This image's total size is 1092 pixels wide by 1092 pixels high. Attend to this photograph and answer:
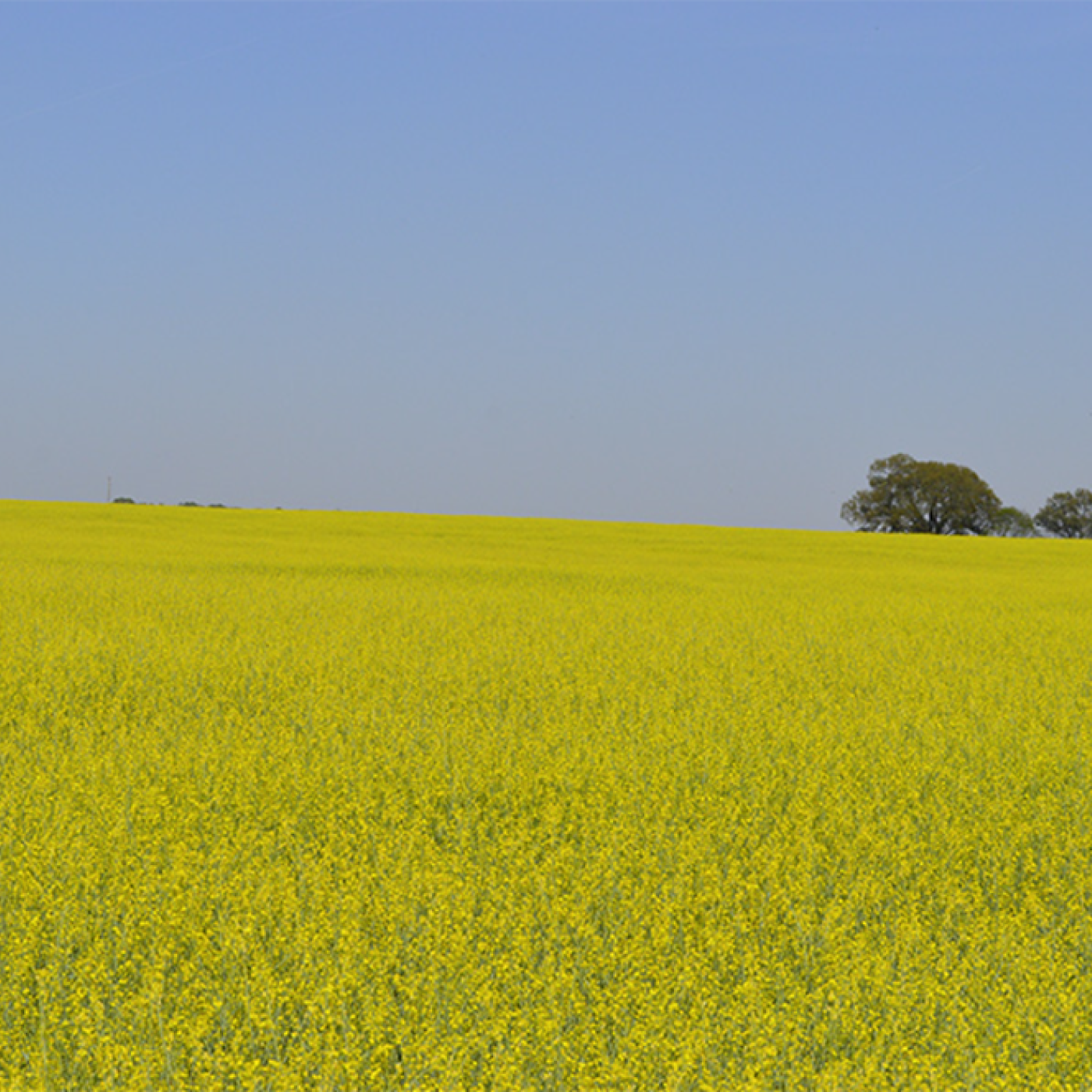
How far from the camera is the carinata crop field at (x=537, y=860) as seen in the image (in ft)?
9.14

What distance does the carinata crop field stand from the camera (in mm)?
2785

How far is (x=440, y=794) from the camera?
204 inches

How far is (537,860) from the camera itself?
4574 mm

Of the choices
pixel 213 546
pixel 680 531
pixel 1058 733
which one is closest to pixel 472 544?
pixel 213 546

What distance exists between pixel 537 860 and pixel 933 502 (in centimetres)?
6890

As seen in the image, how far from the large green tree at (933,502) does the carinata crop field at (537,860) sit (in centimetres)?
6108

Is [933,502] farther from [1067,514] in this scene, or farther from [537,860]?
[537,860]

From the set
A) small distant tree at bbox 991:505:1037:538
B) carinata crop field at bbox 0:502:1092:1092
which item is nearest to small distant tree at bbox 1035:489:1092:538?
small distant tree at bbox 991:505:1037:538

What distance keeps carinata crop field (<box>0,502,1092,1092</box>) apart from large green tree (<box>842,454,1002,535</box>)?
61076 millimetres

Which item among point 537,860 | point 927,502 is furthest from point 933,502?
point 537,860

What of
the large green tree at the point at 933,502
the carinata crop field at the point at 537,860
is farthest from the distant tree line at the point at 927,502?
the carinata crop field at the point at 537,860

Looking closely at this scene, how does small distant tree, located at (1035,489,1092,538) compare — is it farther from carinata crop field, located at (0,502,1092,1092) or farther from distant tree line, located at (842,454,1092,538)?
carinata crop field, located at (0,502,1092,1092)

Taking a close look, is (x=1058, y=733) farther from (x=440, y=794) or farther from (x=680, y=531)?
(x=680, y=531)

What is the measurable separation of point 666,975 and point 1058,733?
15.0 feet
